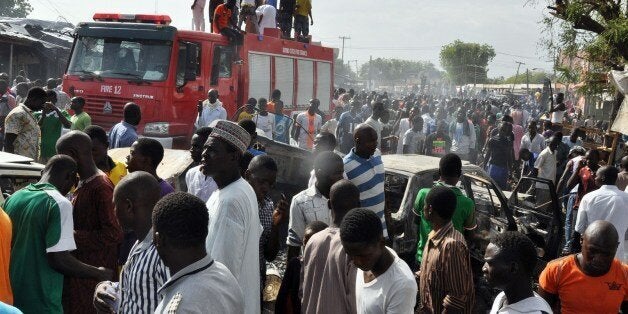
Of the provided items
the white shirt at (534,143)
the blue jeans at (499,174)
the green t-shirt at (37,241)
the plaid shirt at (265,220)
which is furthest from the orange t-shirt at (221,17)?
the green t-shirt at (37,241)

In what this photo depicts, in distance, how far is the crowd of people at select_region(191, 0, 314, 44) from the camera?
12758 mm

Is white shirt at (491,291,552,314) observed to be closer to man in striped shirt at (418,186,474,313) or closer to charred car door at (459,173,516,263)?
man in striped shirt at (418,186,474,313)

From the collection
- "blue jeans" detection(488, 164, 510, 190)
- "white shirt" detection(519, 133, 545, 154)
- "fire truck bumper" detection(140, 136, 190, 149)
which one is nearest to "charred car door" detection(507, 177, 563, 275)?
"blue jeans" detection(488, 164, 510, 190)

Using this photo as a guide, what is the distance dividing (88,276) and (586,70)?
29.0 feet

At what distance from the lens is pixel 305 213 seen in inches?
204

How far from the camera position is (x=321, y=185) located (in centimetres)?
526

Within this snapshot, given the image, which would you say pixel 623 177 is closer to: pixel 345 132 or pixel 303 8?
pixel 345 132

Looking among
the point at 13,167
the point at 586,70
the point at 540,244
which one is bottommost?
the point at 540,244

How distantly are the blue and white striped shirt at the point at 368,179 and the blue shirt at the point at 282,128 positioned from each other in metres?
6.41

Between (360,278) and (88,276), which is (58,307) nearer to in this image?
(88,276)

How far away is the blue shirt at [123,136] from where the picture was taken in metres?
8.08

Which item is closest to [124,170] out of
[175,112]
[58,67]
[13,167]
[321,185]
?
[13,167]

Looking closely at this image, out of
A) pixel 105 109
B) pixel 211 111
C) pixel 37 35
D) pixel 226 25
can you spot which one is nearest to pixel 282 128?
pixel 211 111

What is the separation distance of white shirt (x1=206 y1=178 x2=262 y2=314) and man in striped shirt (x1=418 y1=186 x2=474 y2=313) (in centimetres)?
108
